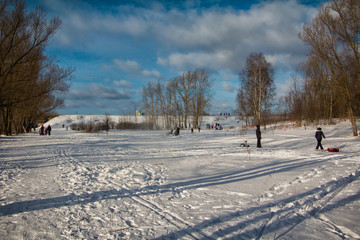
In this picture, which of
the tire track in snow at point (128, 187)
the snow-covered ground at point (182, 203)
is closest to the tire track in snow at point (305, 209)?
the snow-covered ground at point (182, 203)

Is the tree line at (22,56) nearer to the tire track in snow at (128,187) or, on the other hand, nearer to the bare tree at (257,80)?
the tire track in snow at (128,187)

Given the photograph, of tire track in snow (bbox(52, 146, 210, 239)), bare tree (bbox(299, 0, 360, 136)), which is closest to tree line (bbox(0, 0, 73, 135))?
tire track in snow (bbox(52, 146, 210, 239))

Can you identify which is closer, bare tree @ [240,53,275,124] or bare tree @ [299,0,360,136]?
bare tree @ [299,0,360,136]

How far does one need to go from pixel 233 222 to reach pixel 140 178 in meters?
3.66

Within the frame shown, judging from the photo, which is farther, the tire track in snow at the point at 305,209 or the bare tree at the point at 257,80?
the bare tree at the point at 257,80

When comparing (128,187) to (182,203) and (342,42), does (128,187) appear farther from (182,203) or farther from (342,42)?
(342,42)

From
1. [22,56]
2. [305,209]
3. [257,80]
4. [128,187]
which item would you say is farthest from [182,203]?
[257,80]

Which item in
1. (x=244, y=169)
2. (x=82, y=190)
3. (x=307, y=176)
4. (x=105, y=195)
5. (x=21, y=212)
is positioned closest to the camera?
(x=21, y=212)

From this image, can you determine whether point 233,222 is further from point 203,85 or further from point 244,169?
point 203,85

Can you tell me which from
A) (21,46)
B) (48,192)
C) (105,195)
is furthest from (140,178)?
(21,46)

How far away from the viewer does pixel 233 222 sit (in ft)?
11.4

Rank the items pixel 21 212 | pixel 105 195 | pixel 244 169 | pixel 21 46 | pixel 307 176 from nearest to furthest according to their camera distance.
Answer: pixel 21 212 → pixel 105 195 → pixel 307 176 → pixel 244 169 → pixel 21 46

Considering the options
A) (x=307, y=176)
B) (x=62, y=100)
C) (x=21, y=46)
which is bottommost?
(x=307, y=176)

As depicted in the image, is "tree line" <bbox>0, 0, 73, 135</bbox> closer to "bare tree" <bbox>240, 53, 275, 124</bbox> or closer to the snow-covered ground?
the snow-covered ground
